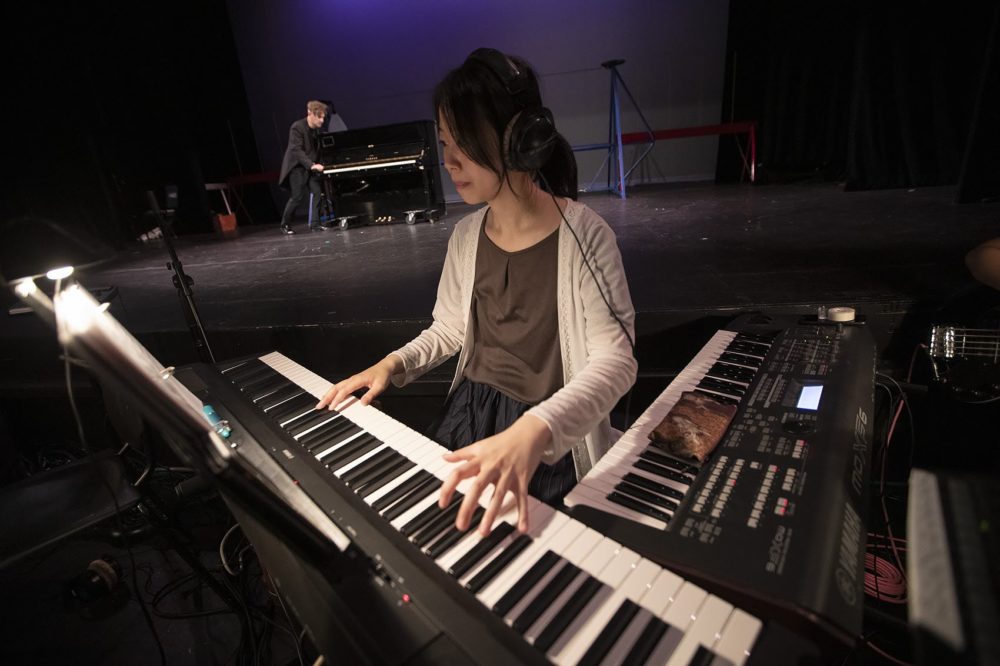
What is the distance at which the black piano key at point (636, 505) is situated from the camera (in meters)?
0.86

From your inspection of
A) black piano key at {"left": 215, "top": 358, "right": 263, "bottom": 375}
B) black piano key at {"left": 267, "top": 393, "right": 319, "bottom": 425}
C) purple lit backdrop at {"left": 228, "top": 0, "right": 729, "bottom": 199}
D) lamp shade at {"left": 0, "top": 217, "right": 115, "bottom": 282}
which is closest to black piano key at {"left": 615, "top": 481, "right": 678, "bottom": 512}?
black piano key at {"left": 267, "top": 393, "right": 319, "bottom": 425}

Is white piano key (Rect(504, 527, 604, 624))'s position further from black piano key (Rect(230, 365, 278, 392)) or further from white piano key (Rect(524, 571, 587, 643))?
black piano key (Rect(230, 365, 278, 392))

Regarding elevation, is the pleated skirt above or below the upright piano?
below

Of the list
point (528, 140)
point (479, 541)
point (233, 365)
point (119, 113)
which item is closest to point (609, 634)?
point (479, 541)

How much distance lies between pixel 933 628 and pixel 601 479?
64cm

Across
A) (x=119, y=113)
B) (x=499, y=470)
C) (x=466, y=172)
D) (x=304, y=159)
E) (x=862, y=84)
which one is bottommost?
(x=499, y=470)

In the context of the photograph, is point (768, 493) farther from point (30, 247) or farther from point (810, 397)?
point (30, 247)

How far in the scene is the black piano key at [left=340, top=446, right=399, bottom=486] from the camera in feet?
3.34

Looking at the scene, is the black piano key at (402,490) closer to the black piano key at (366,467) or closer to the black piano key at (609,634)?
the black piano key at (366,467)

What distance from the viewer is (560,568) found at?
73cm

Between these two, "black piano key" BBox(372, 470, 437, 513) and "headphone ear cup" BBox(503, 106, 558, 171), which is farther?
"headphone ear cup" BBox(503, 106, 558, 171)

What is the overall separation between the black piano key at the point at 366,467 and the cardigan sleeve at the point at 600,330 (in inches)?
14.2

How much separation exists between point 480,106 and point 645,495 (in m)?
0.92

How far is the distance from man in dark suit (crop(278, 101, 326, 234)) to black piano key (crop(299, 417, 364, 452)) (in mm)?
6277
